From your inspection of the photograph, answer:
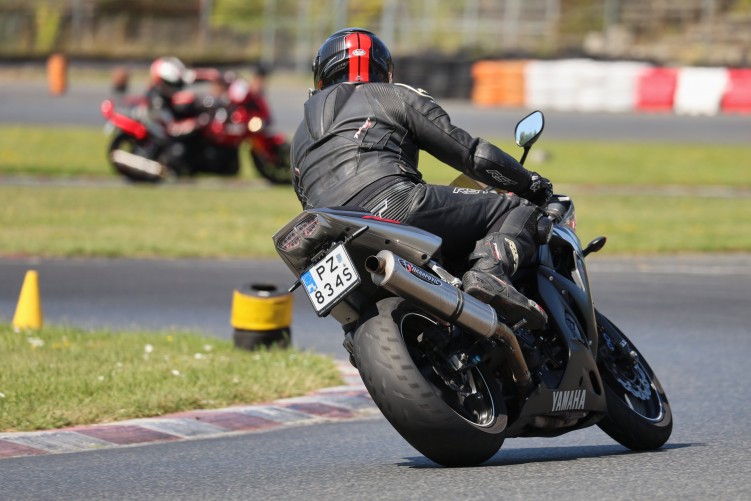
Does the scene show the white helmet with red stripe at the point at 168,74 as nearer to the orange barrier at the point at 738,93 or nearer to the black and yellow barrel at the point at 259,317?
the black and yellow barrel at the point at 259,317

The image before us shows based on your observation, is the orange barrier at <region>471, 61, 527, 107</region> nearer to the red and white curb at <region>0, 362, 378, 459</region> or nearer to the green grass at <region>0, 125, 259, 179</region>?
the green grass at <region>0, 125, 259, 179</region>

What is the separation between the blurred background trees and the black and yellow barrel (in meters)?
27.4

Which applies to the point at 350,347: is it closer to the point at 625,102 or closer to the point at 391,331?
the point at 391,331

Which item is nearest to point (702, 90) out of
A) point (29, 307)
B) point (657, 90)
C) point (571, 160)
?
point (657, 90)

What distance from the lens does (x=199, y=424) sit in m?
6.47

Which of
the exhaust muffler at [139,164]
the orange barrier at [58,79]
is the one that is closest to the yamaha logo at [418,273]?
the exhaust muffler at [139,164]

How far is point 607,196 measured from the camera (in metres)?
20.1

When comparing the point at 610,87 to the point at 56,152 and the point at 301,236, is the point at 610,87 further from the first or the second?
the point at 301,236

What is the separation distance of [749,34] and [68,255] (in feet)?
97.3

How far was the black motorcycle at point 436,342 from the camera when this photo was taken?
484cm

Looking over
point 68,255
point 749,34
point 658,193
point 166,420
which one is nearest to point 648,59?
point 749,34

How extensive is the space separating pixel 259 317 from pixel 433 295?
136 inches

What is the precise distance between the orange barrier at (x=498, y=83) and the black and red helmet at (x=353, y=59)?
96.6 feet

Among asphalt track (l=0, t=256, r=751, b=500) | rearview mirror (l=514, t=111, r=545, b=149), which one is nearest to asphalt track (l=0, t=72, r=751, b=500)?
asphalt track (l=0, t=256, r=751, b=500)
